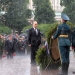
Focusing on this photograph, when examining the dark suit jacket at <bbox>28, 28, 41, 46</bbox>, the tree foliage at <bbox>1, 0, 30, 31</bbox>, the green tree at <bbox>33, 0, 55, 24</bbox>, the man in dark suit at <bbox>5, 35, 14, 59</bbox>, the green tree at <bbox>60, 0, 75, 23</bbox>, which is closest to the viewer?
the dark suit jacket at <bbox>28, 28, 41, 46</bbox>

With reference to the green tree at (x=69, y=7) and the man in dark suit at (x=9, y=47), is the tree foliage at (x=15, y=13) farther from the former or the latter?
the man in dark suit at (x=9, y=47)

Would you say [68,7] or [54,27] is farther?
[68,7]

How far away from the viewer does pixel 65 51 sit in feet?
35.7

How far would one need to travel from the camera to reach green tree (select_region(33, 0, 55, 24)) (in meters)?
56.4

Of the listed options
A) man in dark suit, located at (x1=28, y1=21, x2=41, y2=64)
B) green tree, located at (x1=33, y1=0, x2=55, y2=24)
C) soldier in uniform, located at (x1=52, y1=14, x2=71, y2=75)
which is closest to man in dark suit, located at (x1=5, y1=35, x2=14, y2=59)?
man in dark suit, located at (x1=28, y1=21, x2=41, y2=64)

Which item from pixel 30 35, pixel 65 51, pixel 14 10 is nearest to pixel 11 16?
pixel 14 10

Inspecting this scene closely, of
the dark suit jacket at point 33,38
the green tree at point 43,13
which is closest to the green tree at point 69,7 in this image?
the green tree at point 43,13

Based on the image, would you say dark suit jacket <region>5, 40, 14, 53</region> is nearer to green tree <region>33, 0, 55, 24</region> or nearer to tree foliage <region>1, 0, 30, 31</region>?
tree foliage <region>1, 0, 30, 31</region>

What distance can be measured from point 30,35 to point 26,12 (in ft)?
132

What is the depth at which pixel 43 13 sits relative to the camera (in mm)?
56688

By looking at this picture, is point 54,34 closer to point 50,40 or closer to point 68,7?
point 50,40

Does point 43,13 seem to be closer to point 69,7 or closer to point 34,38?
point 69,7

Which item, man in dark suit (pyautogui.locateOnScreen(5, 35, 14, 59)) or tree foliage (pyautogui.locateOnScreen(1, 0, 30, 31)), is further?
tree foliage (pyautogui.locateOnScreen(1, 0, 30, 31))

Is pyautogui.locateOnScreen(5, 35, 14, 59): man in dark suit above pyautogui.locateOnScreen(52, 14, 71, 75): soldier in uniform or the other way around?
the other way around
